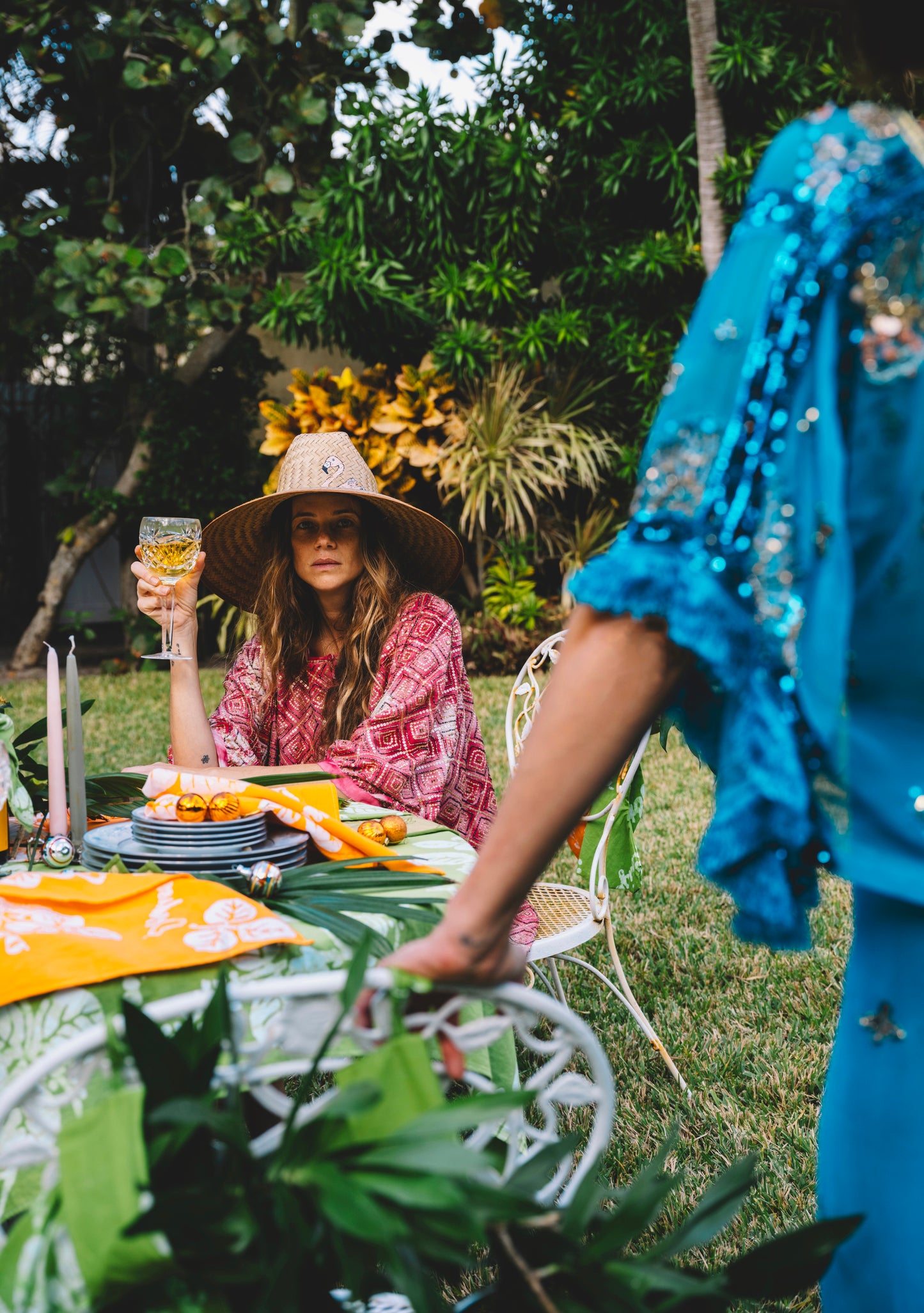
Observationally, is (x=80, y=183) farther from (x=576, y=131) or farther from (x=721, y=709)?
(x=721, y=709)

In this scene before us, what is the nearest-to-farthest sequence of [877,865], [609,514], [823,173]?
1. [823,173]
2. [877,865]
3. [609,514]

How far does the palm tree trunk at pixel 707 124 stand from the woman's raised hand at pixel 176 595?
17.4 ft

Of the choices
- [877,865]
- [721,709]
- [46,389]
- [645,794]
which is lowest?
[645,794]

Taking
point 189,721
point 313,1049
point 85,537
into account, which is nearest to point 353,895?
point 313,1049

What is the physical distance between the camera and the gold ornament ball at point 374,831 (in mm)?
1804

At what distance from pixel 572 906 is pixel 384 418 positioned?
20.1 feet

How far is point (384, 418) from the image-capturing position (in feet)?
27.6

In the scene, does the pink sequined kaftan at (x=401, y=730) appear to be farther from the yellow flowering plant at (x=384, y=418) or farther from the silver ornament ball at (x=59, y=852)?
the yellow flowering plant at (x=384, y=418)

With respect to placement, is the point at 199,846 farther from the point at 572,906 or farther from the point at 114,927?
the point at 572,906

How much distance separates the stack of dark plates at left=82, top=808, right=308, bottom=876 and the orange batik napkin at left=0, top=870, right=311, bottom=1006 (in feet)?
0.31

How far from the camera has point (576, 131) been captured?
8.15 meters

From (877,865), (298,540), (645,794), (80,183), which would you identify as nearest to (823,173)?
(877,865)

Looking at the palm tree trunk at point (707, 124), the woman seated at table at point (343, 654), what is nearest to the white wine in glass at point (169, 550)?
the woman seated at table at point (343, 654)

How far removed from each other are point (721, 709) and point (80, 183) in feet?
33.1
